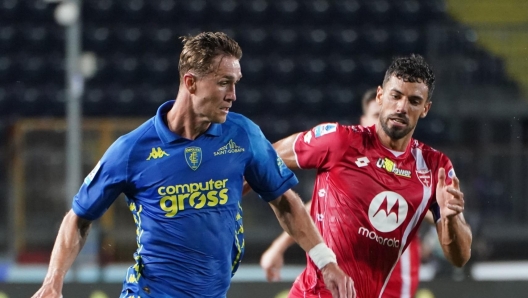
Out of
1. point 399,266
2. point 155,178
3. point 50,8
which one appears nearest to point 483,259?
point 399,266

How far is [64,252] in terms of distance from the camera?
156 inches

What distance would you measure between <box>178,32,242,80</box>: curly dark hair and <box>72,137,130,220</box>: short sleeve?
0.46 meters

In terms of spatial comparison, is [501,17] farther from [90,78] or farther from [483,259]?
[90,78]

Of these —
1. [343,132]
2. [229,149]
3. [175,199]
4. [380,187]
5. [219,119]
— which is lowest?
[175,199]

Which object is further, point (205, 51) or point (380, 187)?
point (380, 187)

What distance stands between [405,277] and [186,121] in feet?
7.10

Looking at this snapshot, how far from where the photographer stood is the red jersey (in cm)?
514

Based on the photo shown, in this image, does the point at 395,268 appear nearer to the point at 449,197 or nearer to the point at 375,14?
the point at 449,197

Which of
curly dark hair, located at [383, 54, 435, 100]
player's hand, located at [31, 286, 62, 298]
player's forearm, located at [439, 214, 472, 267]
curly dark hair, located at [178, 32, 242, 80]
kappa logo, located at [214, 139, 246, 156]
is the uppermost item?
curly dark hair, located at [383, 54, 435, 100]

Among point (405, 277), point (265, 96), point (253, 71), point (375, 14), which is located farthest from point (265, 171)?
point (375, 14)

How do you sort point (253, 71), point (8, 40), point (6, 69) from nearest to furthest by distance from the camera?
point (253, 71) → point (6, 69) → point (8, 40)

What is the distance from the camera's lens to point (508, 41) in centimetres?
995

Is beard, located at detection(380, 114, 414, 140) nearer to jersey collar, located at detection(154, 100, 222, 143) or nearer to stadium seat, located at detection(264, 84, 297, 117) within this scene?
jersey collar, located at detection(154, 100, 222, 143)

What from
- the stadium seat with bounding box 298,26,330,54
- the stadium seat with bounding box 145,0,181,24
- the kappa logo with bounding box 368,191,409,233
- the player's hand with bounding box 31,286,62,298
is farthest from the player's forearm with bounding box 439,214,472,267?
the stadium seat with bounding box 145,0,181,24
